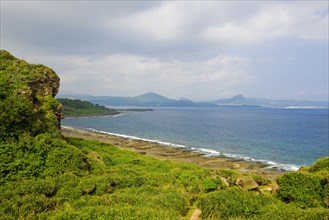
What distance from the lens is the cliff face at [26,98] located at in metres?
19.9

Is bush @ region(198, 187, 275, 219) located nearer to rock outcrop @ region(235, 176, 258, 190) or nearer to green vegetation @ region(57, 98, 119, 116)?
rock outcrop @ region(235, 176, 258, 190)

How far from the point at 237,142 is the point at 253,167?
32401 mm

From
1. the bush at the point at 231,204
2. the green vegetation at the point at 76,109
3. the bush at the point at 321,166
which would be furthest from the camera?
the green vegetation at the point at 76,109

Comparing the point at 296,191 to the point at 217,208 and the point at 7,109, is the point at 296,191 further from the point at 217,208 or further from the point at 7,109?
the point at 7,109

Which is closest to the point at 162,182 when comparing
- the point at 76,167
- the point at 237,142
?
the point at 76,167

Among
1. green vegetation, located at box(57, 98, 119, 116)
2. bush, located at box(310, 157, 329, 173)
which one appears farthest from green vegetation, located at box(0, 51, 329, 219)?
green vegetation, located at box(57, 98, 119, 116)

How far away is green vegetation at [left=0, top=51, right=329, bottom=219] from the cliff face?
0.08 m

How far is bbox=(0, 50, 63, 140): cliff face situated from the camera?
19.9 m

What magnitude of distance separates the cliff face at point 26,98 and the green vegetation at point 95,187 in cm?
8

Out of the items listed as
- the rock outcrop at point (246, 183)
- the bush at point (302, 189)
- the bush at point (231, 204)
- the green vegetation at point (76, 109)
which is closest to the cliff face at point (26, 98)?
the bush at point (231, 204)

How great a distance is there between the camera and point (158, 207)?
13.3m

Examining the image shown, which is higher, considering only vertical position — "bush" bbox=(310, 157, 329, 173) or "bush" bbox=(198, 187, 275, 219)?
"bush" bbox=(310, 157, 329, 173)

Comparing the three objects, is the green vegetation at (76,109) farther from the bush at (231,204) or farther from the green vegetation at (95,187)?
the bush at (231,204)

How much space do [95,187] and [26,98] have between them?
1114 cm
